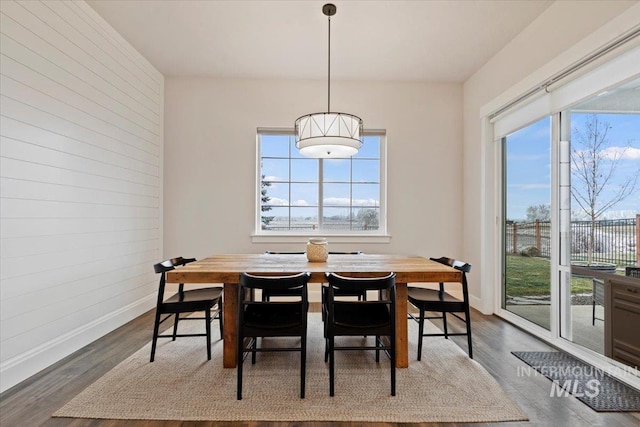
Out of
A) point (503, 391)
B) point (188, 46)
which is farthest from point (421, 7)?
point (503, 391)

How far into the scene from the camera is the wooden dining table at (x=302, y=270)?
7.07 feet

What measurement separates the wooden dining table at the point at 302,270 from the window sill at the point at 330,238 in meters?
1.45

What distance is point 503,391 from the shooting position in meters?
1.99

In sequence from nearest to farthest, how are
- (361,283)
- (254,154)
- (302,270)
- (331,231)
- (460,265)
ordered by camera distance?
(361,283) < (302,270) < (460,265) < (254,154) < (331,231)

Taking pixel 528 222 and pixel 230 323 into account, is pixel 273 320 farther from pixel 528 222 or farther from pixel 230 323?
pixel 528 222

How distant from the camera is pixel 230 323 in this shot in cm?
230

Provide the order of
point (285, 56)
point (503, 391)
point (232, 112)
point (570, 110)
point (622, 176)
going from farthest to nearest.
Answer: point (232, 112)
point (285, 56)
point (570, 110)
point (622, 176)
point (503, 391)

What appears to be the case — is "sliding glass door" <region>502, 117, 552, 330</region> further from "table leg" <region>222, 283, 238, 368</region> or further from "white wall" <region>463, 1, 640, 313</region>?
"table leg" <region>222, 283, 238, 368</region>

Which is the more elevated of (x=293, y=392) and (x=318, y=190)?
(x=318, y=190)

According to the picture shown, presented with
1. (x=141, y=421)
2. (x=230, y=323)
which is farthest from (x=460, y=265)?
(x=141, y=421)

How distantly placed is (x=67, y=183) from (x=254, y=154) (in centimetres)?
204

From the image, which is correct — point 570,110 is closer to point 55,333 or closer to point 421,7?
point 421,7

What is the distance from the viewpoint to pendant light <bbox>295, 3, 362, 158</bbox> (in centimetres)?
235

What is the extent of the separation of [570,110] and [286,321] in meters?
2.79
